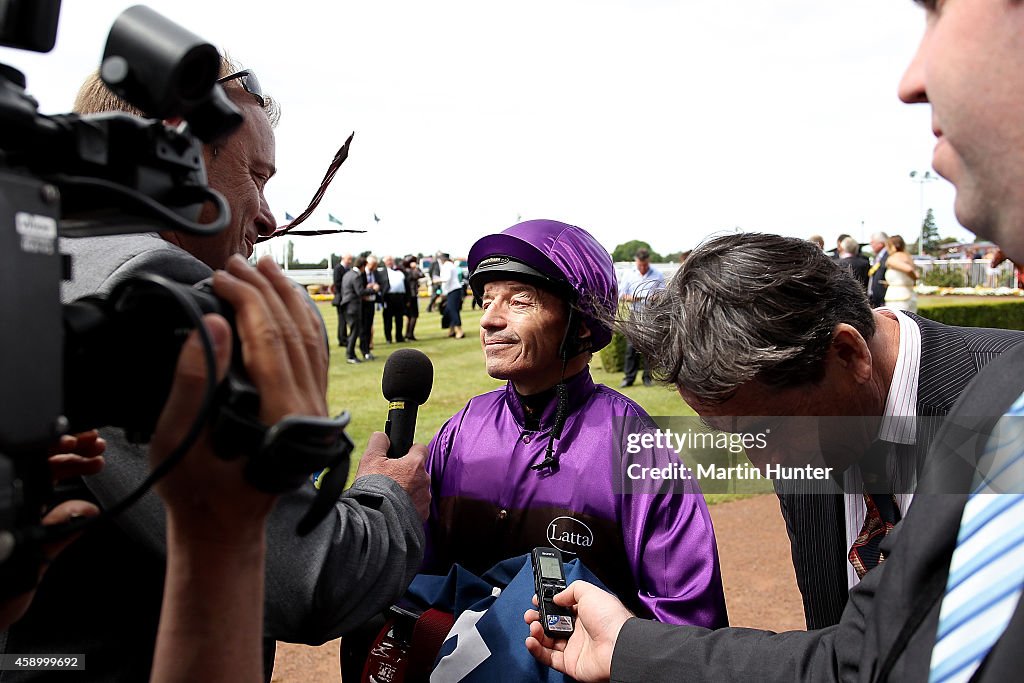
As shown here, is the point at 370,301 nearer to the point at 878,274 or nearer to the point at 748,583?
the point at 878,274

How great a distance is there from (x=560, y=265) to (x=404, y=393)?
0.71 m

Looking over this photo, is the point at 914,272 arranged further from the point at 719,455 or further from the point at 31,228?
the point at 31,228

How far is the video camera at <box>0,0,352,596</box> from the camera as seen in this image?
2.74 ft

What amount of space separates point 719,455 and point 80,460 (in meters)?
4.49

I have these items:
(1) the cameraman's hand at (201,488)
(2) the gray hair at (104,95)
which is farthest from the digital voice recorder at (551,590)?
(2) the gray hair at (104,95)

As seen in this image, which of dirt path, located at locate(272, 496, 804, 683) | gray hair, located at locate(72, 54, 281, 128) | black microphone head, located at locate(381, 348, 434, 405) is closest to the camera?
gray hair, located at locate(72, 54, 281, 128)

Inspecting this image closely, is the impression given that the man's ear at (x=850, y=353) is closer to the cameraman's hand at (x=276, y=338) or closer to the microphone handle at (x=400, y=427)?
the microphone handle at (x=400, y=427)

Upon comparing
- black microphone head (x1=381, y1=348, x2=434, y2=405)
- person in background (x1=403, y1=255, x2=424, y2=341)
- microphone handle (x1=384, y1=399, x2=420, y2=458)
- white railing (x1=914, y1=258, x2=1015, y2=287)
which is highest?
black microphone head (x1=381, y1=348, x2=434, y2=405)

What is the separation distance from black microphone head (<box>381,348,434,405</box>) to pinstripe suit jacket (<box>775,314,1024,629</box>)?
1148 millimetres

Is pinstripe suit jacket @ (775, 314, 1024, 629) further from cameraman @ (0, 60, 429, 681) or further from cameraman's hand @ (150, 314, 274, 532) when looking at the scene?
cameraman's hand @ (150, 314, 274, 532)

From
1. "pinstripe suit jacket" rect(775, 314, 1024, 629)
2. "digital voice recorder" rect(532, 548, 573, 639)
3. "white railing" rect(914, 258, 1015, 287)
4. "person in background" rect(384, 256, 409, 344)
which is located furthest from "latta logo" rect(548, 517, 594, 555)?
"white railing" rect(914, 258, 1015, 287)

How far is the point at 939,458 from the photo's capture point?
3.83 ft

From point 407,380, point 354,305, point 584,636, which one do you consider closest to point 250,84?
point 407,380

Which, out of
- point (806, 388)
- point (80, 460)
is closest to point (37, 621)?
point (80, 460)
